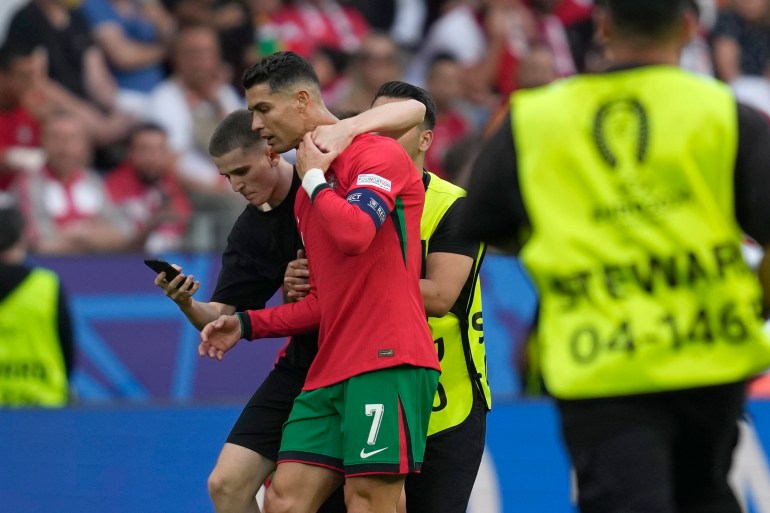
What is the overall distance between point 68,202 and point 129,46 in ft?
6.69

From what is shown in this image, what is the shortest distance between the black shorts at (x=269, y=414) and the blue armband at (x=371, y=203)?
1.07 meters

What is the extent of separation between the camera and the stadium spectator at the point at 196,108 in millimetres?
11383

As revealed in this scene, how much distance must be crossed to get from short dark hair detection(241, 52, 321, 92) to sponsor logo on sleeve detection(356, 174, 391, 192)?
0.60 meters

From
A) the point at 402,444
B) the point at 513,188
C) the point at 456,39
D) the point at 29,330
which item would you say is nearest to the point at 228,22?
the point at 456,39

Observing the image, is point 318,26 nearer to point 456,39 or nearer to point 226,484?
point 456,39

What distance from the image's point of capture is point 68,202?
10.8 m

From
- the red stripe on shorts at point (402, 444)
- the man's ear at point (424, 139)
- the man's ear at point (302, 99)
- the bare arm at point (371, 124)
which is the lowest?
the red stripe on shorts at point (402, 444)

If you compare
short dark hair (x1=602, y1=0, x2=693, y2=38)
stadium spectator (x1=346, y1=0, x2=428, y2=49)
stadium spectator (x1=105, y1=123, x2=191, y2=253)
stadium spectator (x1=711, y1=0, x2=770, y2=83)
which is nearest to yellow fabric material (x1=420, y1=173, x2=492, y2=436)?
short dark hair (x1=602, y1=0, x2=693, y2=38)

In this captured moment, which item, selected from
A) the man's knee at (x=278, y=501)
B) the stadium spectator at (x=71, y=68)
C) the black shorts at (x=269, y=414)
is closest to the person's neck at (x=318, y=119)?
the black shorts at (x=269, y=414)

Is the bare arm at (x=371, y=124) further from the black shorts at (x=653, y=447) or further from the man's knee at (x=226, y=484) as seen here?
the black shorts at (x=653, y=447)

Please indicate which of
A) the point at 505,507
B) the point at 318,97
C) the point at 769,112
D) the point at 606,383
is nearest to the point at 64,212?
the point at 505,507

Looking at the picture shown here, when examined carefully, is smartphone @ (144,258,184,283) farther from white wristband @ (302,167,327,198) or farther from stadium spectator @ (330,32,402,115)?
stadium spectator @ (330,32,402,115)

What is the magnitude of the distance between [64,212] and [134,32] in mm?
2301

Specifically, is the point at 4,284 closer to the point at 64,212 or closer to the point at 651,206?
the point at 64,212
